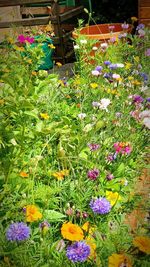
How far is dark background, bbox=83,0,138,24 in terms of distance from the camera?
6.76 m

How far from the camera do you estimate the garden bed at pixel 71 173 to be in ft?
4.49

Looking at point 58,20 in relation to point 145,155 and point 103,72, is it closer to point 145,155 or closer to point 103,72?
point 103,72

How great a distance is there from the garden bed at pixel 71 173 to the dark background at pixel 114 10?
4.11m

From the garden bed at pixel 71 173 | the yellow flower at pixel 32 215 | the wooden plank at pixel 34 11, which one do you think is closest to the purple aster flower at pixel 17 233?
the garden bed at pixel 71 173

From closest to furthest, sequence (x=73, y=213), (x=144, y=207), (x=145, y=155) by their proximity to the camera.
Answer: (x=73, y=213), (x=144, y=207), (x=145, y=155)

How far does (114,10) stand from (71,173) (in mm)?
5512

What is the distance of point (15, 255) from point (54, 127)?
31.8 inches

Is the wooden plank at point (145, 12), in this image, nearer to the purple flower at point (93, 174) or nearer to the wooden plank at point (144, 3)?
the wooden plank at point (144, 3)

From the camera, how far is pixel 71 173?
204 centimetres

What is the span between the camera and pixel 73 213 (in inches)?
66.1

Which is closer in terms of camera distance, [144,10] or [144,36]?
[144,36]

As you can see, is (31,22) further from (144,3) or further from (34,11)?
(144,3)

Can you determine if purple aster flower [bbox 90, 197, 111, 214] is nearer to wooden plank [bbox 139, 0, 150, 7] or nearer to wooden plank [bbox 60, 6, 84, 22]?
wooden plank [bbox 60, 6, 84, 22]

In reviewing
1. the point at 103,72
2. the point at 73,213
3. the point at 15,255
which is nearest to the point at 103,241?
the point at 73,213
